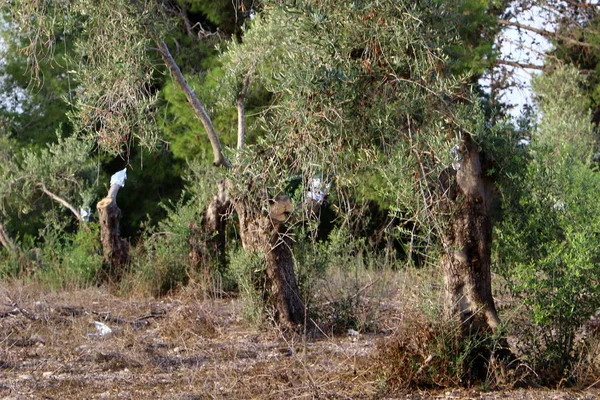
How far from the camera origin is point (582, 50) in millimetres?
18750

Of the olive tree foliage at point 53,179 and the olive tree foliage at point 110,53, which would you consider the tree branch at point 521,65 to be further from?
the olive tree foliage at point 110,53

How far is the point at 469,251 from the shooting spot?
5.44 metres

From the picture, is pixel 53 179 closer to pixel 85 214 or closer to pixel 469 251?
pixel 85 214

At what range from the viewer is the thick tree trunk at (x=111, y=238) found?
10818 millimetres

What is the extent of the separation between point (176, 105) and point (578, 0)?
33.1 feet

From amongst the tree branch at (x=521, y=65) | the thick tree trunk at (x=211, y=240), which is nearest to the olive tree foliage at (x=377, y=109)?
the thick tree trunk at (x=211, y=240)

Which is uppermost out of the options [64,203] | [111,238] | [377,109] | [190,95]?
[190,95]

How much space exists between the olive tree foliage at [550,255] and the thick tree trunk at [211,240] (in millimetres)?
4869

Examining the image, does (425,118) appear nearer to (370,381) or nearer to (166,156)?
(370,381)

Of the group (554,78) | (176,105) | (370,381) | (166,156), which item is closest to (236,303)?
(370,381)

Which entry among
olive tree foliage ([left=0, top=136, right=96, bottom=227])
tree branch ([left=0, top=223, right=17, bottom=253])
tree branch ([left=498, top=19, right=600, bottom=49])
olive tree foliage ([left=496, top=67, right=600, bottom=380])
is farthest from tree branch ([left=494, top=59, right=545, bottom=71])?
olive tree foliage ([left=496, top=67, right=600, bottom=380])

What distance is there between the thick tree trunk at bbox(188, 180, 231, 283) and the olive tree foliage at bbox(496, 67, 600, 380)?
4.87 m

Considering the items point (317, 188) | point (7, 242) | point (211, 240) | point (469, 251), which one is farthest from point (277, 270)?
point (7, 242)

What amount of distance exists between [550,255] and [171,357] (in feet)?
10.4
